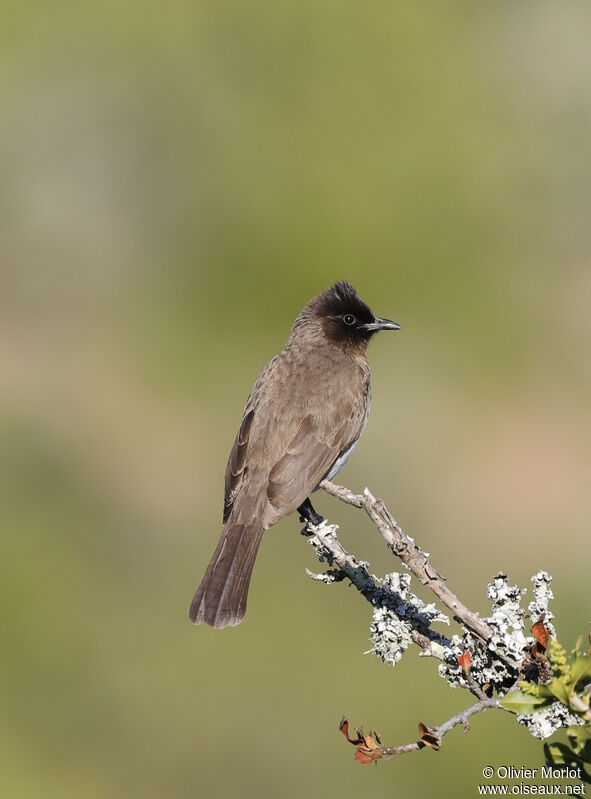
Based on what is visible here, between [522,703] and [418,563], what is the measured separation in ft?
2.13

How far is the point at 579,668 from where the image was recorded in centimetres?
252

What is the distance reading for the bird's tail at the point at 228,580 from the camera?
4.97 m

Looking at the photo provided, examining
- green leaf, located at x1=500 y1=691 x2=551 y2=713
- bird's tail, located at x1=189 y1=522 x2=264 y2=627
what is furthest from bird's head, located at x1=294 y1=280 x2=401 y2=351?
green leaf, located at x1=500 y1=691 x2=551 y2=713

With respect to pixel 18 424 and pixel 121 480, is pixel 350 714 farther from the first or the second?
pixel 18 424

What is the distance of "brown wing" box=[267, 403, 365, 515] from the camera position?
5320mm

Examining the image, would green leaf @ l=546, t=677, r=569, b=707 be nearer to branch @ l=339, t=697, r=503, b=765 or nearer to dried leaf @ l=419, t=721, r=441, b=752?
branch @ l=339, t=697, r=503, b=765

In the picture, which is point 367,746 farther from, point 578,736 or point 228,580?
point 228,580

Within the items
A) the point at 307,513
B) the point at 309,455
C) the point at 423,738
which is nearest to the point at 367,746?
the point at 423,738

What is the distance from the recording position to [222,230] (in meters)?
12.6

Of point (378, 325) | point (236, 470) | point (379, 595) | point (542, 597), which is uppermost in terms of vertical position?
point (378, 325)

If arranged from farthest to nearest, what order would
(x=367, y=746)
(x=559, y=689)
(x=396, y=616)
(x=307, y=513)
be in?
(x=307, y=513) → (x=396, y=616) → (x=367, y=746) → (x=559, y=689)

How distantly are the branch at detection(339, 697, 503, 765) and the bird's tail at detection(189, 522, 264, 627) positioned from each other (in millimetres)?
2073

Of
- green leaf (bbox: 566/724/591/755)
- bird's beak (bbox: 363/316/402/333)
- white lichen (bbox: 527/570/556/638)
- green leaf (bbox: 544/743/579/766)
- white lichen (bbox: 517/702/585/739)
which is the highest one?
bird's beak (bbox: 363/316/402/333)

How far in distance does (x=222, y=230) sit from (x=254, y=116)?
6.03ft
